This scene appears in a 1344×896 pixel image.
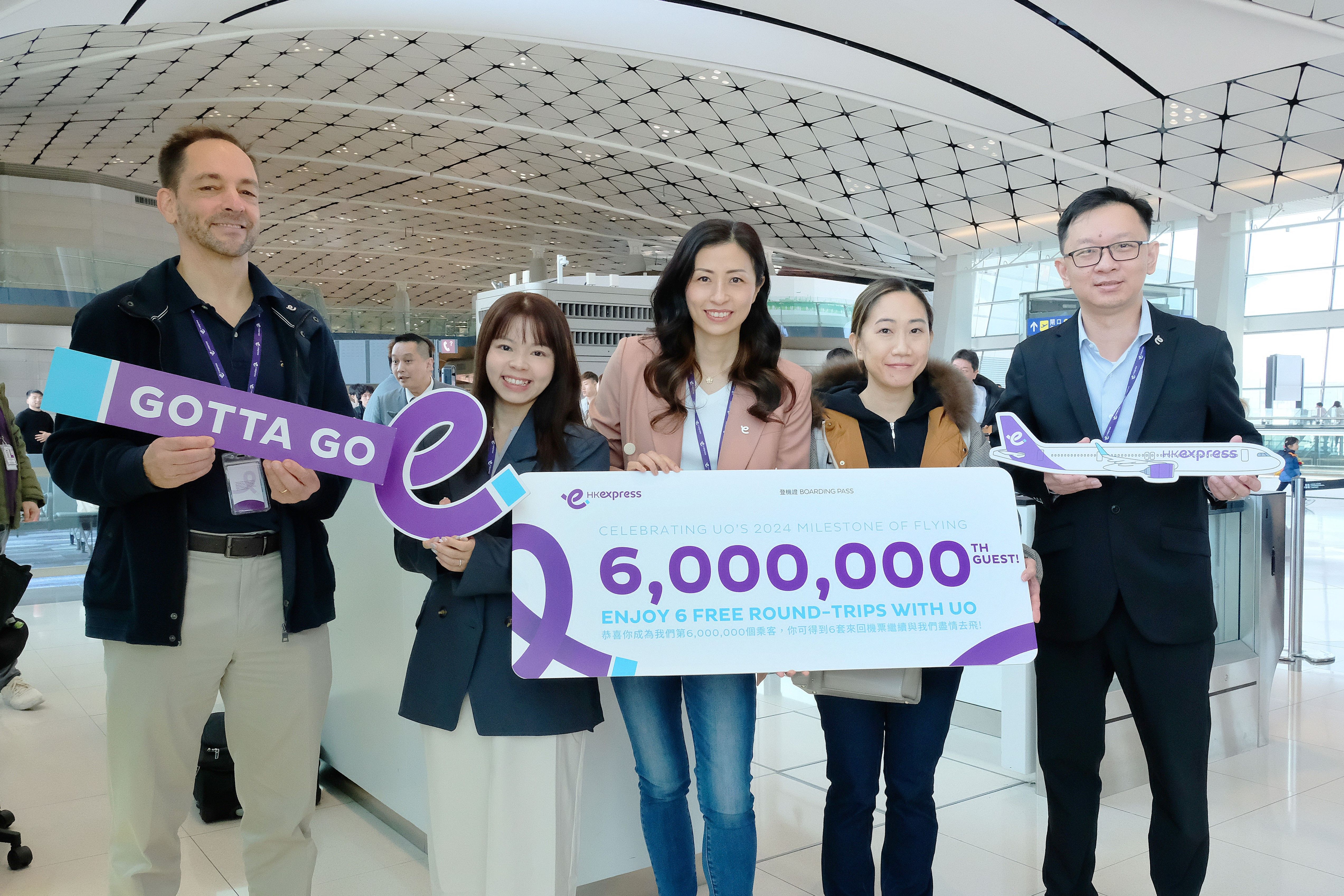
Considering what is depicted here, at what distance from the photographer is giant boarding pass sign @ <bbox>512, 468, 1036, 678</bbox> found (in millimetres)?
2141

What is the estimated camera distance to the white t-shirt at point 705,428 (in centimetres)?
240

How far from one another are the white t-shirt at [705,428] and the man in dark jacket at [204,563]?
97cm

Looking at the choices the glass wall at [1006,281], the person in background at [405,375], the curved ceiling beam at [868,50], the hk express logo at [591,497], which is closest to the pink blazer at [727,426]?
the hk express logo at [591,497]

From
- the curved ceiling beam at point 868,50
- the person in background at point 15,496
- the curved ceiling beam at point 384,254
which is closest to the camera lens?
the person in background at point 15,496

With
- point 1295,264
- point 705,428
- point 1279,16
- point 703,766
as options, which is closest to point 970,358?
point 705,428

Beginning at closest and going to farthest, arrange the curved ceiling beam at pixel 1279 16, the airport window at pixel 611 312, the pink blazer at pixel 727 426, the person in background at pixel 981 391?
the pink blazer at pixel 727 426 < the person in background at pixel 981 391 < the airport window at pixel 611 312 < the curved ceiling beam at pixel 1279 16

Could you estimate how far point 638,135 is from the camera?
2836 cm

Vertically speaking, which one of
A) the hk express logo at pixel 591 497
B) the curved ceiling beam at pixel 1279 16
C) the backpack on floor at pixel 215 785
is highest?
the curved ceiling beam at pixel 1279 16

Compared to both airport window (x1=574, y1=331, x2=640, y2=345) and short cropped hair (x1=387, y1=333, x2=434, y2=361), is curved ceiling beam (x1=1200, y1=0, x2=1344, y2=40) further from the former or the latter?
short cropped hair (x1=387, y1=333, x2=434, y2=361)

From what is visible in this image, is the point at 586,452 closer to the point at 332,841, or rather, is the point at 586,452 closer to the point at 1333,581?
the point at 332,841

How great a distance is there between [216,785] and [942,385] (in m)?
3.56

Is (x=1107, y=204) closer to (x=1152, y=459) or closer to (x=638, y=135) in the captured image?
(x=1152, y=459)

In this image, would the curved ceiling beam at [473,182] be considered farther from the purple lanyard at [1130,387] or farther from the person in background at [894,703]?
the purple lanyard at [1130,387]

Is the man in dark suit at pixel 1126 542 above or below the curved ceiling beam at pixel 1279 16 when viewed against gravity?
below
